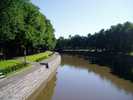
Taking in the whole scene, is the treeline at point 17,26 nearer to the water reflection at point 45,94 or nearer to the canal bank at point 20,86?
the canal bank at point 20,86

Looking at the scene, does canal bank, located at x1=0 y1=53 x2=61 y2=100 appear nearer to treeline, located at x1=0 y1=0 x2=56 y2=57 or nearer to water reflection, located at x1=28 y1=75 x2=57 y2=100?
water reflection, located at x1=28 y1=75 x2=57 y2=100

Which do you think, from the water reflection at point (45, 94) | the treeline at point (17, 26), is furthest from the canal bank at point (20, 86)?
the treeline at point (17, 26)

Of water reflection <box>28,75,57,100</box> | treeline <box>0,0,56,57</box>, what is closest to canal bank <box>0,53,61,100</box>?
water reflection <box>28,75,57,100</box>

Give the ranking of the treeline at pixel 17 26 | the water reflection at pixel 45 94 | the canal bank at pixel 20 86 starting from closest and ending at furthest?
the canal bank at pixel 20 86, the water reflection at pixel 45 94, the treeline at pixel 17 26

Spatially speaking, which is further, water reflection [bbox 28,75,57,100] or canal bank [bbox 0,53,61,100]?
water reflection [bbox 28,75,57,100]

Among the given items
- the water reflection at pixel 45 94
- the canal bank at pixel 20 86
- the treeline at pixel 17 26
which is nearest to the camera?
the canal bank at pixel 20 86

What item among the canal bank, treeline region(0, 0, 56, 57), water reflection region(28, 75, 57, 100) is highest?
treeline region(0, 0, 56, 57)

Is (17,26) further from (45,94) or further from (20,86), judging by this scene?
(20,86)

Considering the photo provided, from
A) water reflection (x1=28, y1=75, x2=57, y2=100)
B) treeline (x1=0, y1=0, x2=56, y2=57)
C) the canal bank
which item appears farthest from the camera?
treeline (x1=0, y1=0, x2=56, y2=57)

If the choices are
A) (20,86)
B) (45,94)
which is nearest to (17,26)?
(45,94)

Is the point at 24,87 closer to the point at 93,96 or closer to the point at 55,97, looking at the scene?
the point at 55,97

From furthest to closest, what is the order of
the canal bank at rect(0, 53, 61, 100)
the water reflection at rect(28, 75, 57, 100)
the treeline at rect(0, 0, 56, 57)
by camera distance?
the treeline at rect(0, 0, 56, 57), the water reflection at rect(28, 75, 57, 100), the canal bank at rect(0, 53, 61, 100)

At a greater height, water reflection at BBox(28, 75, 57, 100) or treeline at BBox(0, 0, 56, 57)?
treeline at BBox(0, 0, 56, 57)

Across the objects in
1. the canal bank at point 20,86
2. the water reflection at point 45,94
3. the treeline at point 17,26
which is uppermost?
the treeline at point 17,26
